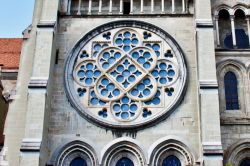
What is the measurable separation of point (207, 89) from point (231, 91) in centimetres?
183

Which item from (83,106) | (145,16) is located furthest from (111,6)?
(83,106)

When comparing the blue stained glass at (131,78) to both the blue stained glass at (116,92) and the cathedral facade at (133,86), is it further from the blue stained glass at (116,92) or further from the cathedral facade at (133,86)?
the blue stained glass at (116,92)

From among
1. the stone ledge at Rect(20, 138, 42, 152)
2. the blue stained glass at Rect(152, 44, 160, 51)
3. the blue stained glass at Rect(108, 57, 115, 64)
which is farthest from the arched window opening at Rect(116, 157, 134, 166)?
the blue stained glass at Rect(152, 44, 160, 51)

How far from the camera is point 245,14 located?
22266 millimetres

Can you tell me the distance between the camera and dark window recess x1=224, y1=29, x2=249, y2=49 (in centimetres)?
2192

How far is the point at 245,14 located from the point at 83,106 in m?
8.28

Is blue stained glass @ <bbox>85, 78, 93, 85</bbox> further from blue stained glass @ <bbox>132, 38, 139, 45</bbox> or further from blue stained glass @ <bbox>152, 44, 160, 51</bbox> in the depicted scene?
blue stained glass @ <bbox>152, 44, 160, 51</bbox>

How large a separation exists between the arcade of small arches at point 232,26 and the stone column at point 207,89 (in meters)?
1.10

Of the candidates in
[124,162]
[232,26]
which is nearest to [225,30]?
[232,26]

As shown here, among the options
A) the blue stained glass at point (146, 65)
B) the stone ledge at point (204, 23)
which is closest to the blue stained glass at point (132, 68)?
the blue stained glass at point (146, 65)

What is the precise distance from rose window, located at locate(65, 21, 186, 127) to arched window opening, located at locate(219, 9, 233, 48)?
217 cm

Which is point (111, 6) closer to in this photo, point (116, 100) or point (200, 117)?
point (116, 100)

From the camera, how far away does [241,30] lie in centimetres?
2228

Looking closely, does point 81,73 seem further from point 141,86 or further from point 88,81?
point 141,86
